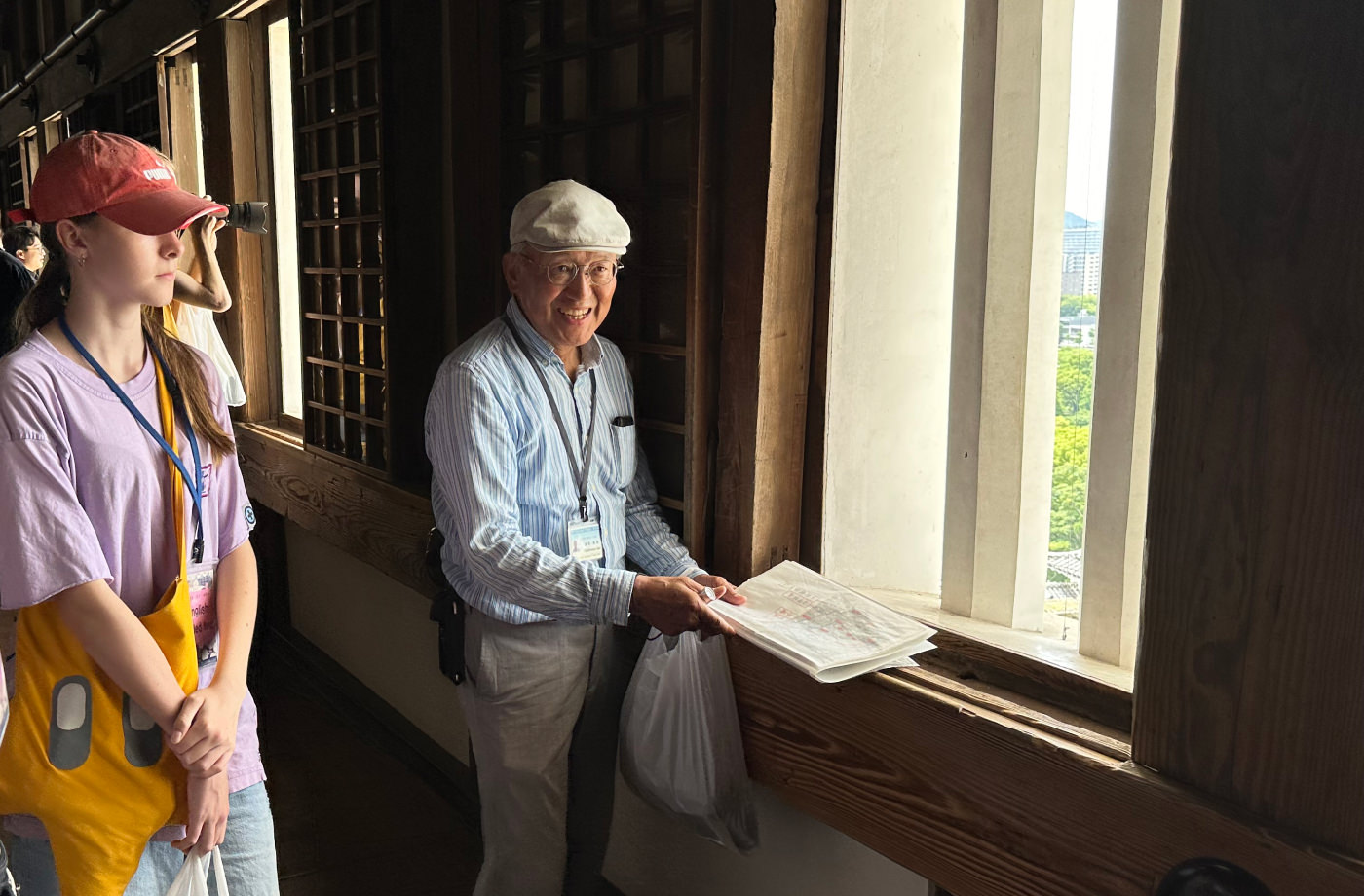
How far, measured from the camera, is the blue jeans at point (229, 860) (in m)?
1.51

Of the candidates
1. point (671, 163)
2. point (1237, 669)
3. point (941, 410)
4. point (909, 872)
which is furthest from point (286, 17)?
point (1237, 669)

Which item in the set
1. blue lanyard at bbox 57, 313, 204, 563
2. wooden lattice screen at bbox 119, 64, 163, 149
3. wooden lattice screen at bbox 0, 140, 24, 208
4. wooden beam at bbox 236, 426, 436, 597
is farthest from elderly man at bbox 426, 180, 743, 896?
wooden lattice screen at bbox 0, 140, 24, 208

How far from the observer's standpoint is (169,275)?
5.22 ft

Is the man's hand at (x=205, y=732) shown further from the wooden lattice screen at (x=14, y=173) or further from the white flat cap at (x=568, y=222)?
the wooden lattice screen at (x=14, y=173)

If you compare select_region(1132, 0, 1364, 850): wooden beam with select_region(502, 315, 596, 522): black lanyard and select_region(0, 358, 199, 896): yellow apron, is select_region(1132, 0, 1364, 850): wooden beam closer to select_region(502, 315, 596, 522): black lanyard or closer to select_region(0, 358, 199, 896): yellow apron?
select_region(502, 315, 596, 522): black lanyard

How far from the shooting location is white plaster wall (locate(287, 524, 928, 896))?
1977mm

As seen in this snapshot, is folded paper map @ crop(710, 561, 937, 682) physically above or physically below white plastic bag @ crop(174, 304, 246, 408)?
below

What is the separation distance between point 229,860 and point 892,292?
56.8 inches

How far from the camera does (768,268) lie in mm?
1969

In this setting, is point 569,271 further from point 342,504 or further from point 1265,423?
point 342,504

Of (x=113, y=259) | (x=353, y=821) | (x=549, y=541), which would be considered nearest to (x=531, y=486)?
(x=549, y=541)

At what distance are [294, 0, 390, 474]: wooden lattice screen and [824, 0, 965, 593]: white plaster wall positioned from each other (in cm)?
151

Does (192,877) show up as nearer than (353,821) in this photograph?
Yes

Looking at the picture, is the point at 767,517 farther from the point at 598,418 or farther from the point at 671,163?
the point at 671,163
